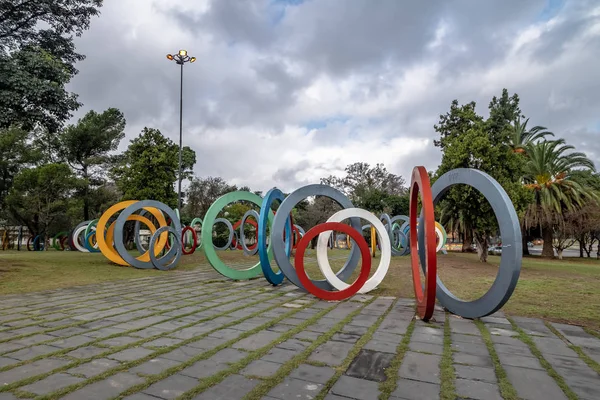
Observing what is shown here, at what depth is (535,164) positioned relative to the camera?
1014 inches

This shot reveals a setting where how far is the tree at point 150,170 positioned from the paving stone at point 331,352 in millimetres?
23867

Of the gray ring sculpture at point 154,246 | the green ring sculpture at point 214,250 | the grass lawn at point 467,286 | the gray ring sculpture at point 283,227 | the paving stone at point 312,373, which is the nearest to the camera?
the paving stone at point 312,373

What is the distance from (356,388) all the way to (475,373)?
1336 mm

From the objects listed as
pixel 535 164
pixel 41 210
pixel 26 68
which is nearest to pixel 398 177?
pixel 535 164

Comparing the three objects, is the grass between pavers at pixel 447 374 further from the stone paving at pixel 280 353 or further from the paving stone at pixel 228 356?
the paving stone at pixel 228 356

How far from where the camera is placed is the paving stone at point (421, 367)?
11.8 feet

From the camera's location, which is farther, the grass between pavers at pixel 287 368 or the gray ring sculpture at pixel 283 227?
the gray ring sculpture at pixel 283 227

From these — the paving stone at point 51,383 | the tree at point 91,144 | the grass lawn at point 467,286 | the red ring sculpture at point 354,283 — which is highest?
the tree at point 91,144

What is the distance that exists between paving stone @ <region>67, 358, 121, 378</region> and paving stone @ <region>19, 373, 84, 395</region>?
0.35 feet

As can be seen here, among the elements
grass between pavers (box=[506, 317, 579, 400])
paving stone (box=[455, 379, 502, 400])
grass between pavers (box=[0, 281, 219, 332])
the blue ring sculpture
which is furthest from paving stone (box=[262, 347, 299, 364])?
the blue ring sculpture

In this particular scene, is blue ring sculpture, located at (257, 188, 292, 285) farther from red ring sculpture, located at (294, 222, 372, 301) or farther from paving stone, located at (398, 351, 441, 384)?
paving stone, located at (398, 351, 441, 384)

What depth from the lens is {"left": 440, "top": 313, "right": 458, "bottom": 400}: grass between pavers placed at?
3223 mm

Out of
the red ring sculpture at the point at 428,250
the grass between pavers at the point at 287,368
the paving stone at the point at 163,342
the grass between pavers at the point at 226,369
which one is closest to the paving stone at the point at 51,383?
the grass between pavers at the point at 226,369

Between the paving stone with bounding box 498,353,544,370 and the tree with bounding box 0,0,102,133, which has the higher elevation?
the tree with bounding box 0,0,102,133
